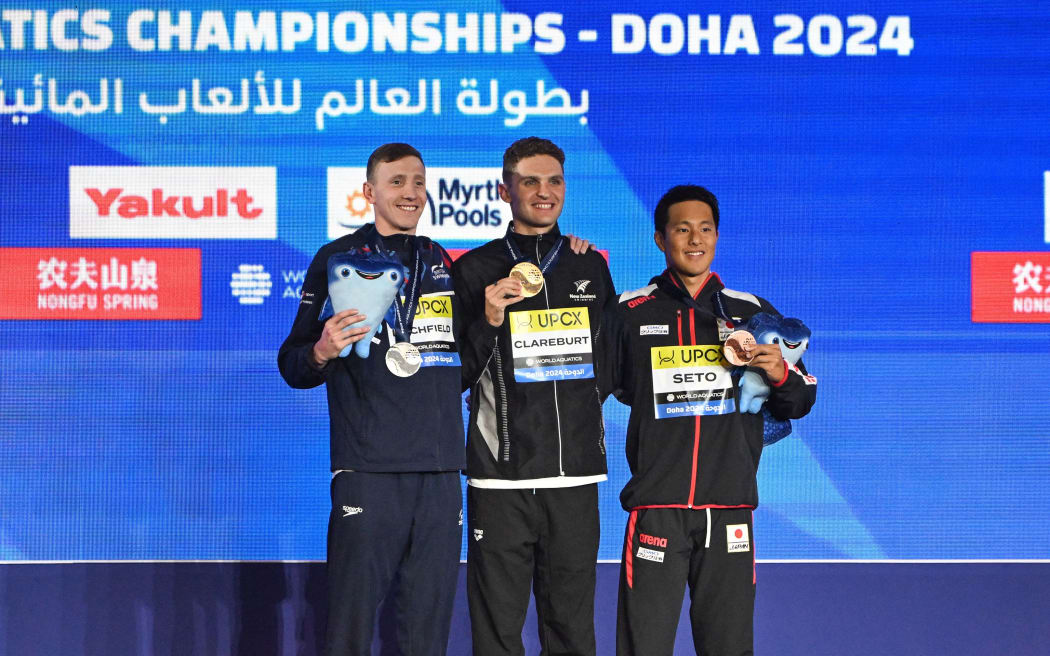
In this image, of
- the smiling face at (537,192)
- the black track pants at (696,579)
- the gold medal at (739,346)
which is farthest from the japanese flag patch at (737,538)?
the smiling face at (537,192)

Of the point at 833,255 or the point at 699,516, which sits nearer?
the point at 699,516

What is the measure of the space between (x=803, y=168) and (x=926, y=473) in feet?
3.97

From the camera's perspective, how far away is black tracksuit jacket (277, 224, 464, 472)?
93.4 inches

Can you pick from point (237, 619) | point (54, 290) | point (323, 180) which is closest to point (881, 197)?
point (323, 180)

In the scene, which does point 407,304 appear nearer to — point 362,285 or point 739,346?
point 362,285

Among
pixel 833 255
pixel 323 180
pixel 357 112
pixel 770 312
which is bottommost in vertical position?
pixel 770 312

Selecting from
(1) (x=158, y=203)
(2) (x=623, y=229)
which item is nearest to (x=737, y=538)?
(2) (x=623, y=229)

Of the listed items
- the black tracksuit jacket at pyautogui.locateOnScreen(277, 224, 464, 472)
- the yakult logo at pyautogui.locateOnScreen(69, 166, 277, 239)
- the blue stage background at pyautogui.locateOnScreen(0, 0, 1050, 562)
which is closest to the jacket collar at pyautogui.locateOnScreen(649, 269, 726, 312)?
the black tracksuit jacket at pyautogui.locateOnScreen(277, 224, 464, 472)

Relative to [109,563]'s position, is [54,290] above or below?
above

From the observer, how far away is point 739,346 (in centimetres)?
244

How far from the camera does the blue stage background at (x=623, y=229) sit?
3.67 metres

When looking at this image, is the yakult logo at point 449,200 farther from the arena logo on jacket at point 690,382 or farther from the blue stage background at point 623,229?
the arena logo on jacket at point 690,382

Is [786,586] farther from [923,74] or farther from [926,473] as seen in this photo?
[923,74]

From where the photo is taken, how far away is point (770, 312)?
2635mm
